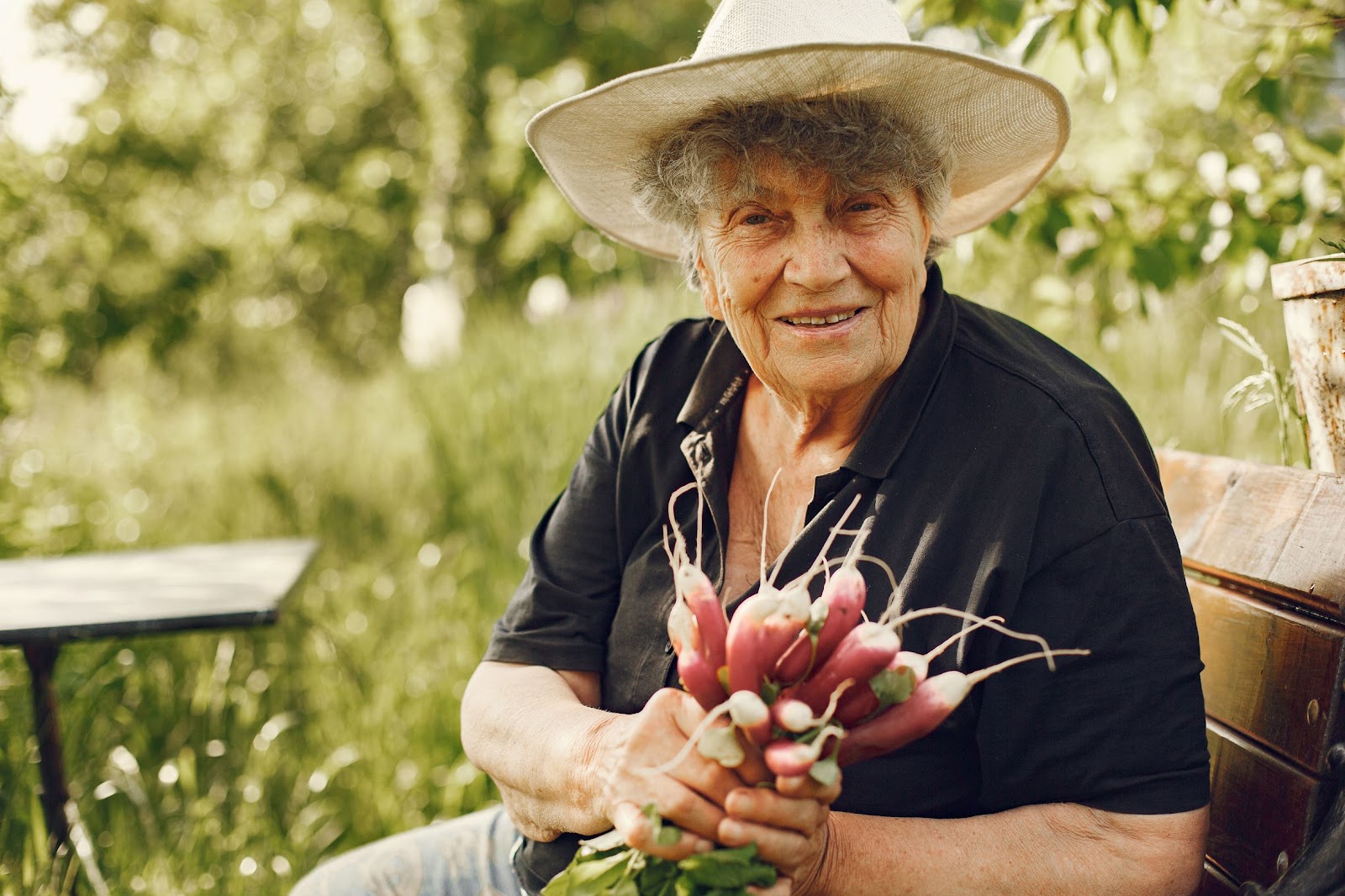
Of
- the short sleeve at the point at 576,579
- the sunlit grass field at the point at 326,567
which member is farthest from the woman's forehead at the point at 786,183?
the sunlit grass field at the point at 326,567

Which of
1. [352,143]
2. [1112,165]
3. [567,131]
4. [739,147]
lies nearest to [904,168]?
[739,147]

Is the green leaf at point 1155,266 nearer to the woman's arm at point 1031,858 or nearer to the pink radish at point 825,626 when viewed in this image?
the woman's arm at point 1031,858

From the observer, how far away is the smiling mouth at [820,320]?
1.62 meters

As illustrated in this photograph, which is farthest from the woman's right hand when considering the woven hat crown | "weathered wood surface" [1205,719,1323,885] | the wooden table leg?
the wooden table leg

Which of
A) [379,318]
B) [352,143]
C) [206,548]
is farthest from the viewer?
[379,318]

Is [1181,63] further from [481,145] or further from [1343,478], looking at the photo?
[481,145]

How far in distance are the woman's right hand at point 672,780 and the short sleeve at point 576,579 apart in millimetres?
574

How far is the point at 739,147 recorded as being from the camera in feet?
5.31

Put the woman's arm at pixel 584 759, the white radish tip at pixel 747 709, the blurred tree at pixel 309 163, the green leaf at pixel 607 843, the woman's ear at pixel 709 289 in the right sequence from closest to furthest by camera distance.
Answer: the white radish tip at pixel 747 709, the woman's arm at pixel 584 759, the green leaf at pixel 607 843, the woman's ear at pixel 709 289, the blurred tree at pixel 309 163

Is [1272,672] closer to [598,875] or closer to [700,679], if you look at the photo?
[700,679]

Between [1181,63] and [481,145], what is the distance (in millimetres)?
7496

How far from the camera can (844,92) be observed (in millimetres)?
1536

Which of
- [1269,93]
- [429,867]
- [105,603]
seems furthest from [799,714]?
[105,603]

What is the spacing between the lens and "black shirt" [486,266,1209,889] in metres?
1.32
